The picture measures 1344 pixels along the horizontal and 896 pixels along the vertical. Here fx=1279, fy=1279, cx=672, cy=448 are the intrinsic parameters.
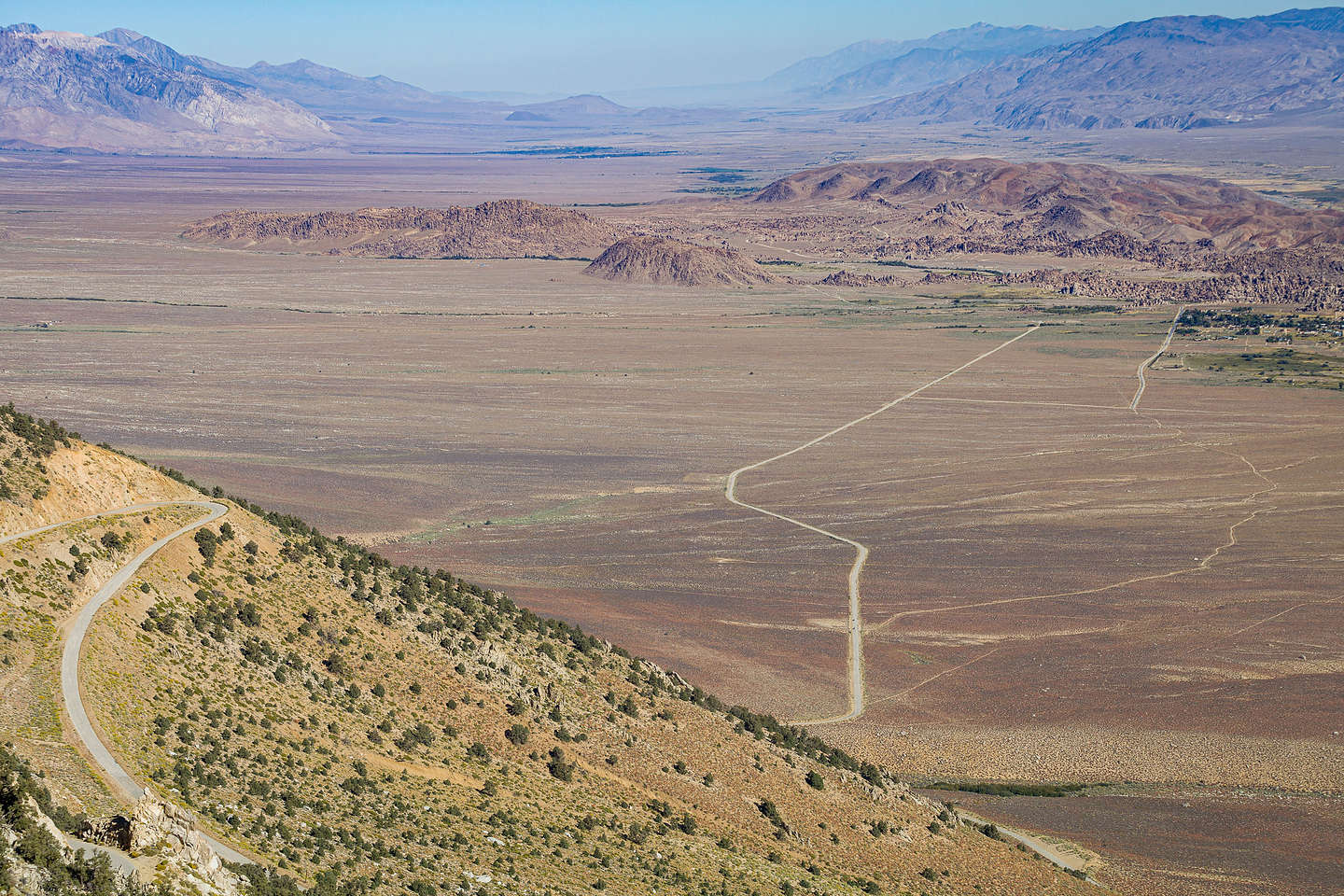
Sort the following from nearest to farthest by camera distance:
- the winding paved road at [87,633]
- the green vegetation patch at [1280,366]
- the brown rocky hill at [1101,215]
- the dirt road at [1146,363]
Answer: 1. the winding paved road at [87,633]
2. the dirt road at [1146,363]
3. the green vegetation patch at [1280,366]
4. the brown rocky hill at [1101,215]

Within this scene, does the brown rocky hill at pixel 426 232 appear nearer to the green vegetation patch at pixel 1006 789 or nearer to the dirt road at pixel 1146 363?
the dirt road at pixel 1146 363

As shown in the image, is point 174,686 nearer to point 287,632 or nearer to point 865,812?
point 287,632

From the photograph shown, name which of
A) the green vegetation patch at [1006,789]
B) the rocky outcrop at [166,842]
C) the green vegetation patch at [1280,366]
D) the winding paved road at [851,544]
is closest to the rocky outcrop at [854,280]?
the green vegetation patch at [1280,366]

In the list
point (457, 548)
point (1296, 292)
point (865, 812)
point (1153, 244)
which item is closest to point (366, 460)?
point (457, 548)

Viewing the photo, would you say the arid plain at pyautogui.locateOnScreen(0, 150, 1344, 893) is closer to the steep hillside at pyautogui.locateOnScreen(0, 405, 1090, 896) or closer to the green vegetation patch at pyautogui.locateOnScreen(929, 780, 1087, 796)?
the green vegetation patch at pyautogui.locateOnScreen(929, 780, 1087, 796)

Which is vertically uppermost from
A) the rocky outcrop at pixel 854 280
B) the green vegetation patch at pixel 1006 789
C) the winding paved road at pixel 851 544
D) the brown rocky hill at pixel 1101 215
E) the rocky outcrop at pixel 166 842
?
the brown rocky hill at pixel 1101 215

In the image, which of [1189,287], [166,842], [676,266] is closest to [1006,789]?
[166,842]

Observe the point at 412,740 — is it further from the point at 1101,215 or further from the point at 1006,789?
the point at 1101,215
